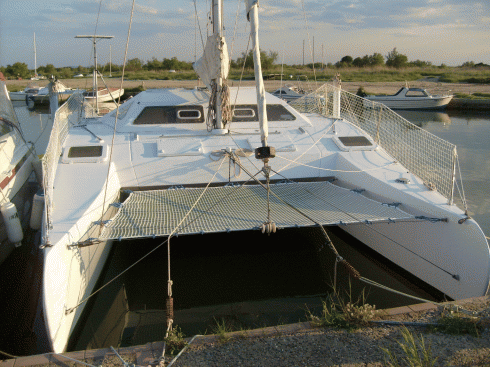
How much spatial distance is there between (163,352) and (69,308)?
3.87ft

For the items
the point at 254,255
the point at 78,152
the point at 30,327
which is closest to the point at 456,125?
the point at 254,255

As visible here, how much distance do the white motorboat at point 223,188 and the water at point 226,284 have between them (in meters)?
0.32

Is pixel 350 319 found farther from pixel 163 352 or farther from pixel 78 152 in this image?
pixel 78 152

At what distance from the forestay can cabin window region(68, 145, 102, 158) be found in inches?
34.6

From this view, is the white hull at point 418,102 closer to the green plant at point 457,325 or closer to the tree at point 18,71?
the green plant at point 457,325

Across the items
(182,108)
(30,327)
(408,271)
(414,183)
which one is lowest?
(30,327)

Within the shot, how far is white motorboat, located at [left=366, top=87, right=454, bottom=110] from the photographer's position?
22.3 m

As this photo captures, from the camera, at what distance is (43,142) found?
14.4m

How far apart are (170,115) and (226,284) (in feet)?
9.33

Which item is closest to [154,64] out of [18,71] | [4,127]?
[18,71]

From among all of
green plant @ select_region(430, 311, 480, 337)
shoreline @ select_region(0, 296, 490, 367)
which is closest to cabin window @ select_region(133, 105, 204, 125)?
shoreline @ select_region(0, 296, 490, 367)

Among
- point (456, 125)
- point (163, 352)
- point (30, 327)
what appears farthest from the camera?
point (456, 125)

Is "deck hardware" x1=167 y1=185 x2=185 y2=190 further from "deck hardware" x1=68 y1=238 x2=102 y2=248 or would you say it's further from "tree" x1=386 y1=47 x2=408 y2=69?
"tree" x1=386 y1=47 x2=408 y2=69

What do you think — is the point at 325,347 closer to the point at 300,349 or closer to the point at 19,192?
the point at 300,349
